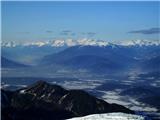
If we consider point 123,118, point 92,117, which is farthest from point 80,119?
point 123,118

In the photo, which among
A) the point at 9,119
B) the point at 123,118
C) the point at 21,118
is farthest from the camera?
the point at 21,118

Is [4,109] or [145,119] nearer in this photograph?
[145,119]

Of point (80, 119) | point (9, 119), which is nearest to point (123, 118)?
point (80, 119)

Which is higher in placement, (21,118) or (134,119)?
(134,119)

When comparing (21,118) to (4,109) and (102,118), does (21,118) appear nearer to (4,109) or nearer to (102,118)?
(4,109)

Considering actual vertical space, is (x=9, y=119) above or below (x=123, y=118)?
below

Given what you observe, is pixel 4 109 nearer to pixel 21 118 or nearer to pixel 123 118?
pixel 21 118

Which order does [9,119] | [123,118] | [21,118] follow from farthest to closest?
1. [21,118]
2. [9,119]
3. [123,118]

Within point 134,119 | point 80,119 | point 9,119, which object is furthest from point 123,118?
point 9,119

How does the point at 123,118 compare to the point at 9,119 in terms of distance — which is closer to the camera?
the point at 123,118
